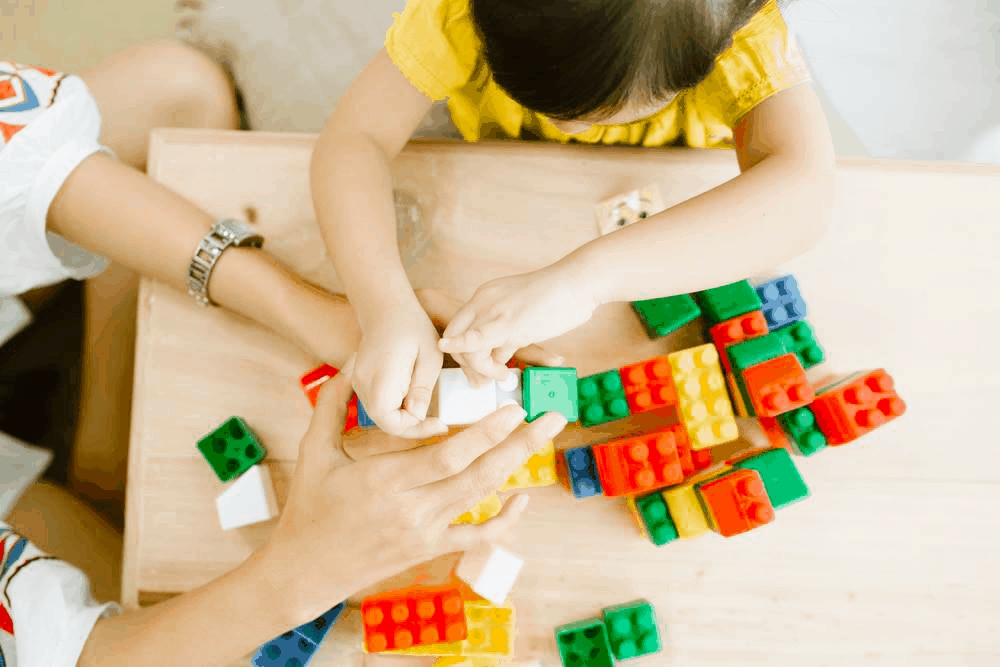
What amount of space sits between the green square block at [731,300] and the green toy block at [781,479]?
0.42 feet

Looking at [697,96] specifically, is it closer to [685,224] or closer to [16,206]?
[685,224]

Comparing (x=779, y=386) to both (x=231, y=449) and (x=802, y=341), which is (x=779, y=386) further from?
(x=231, y=449)

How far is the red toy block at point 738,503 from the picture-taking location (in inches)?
20.8

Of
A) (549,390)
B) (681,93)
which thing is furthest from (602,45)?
(549,390)

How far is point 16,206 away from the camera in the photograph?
1.93 ft

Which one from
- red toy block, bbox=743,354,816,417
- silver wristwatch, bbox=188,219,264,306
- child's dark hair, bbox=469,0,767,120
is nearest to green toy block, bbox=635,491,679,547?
red toy block, bbox=743,354,816,417

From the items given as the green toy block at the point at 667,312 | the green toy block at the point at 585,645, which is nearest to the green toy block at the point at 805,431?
the green toy block at the point at 667,312

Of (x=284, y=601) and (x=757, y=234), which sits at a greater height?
(x=757, y=234)

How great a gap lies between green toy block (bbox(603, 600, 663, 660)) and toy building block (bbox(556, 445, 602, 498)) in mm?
101

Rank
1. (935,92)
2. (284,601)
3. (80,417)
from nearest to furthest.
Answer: (284,601) → (80,417) → (935,92)

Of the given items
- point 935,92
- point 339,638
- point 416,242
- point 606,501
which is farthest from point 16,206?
point 935,92

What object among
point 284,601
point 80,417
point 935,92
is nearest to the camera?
point 284,601

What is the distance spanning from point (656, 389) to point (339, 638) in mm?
348

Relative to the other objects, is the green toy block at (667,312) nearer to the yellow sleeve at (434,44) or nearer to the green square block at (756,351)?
the green square block at (756,351)
